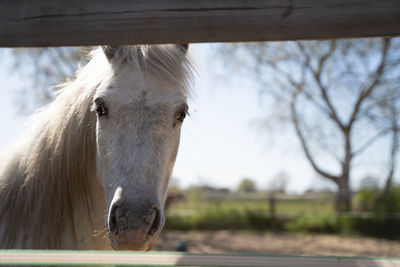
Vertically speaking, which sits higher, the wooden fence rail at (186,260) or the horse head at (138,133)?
the horse head at (138,133)

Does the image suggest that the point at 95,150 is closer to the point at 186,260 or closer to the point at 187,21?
the point at 187,21

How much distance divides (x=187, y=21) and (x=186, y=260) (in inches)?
36.1

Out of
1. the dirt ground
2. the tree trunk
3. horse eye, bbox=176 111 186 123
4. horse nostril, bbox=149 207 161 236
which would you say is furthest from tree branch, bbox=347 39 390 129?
horse nostril, bbox=149 207 161 236

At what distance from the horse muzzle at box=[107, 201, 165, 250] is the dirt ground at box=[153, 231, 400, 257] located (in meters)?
6.30

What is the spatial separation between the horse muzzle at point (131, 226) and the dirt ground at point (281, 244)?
6299mm

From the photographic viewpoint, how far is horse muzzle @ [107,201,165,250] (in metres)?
1.38

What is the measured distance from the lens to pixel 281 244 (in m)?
8.73

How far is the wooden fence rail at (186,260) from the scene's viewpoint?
86cm

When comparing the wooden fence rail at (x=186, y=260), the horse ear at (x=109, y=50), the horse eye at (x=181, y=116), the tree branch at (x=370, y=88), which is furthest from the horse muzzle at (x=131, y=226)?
the tree branch at (x=370, y=88)

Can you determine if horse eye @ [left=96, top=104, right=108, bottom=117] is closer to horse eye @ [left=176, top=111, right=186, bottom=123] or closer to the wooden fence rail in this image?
horse eye @ [left=176, top=111, right=186, bottom=123]

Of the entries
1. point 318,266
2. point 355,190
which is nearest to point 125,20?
point 318,266

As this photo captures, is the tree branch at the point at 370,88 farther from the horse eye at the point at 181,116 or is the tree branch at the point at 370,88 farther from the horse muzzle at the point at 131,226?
the horse muzzle at the point at 131,226

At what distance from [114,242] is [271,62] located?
1387cm

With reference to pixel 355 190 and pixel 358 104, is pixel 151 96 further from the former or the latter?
pixel 358 104
